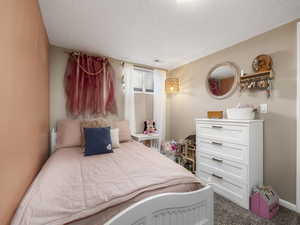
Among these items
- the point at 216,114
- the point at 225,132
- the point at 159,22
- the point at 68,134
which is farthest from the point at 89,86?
the point at 225,132

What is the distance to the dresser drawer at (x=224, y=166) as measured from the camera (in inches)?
63.3

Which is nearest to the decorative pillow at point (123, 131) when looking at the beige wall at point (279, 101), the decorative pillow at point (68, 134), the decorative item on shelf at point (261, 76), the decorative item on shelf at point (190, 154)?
the decorative pillow at point (68, 134)

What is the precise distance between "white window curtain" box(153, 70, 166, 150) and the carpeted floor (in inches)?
67.1

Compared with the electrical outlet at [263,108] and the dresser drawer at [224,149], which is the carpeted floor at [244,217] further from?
the electrical outlet at [263,108]

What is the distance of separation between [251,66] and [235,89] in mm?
363

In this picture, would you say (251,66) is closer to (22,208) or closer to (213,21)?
(213,21)

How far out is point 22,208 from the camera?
0.71 meters

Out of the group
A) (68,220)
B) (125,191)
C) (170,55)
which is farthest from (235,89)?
(68,220)

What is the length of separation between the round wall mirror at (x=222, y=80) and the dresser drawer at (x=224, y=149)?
80 cm

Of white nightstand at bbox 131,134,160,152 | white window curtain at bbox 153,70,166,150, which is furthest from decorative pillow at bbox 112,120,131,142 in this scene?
white window curtain at bbox 153,70,166,150

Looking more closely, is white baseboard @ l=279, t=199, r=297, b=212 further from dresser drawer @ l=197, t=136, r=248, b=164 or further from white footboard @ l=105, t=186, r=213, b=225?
white footboard @ l=105, t=186, r=213, b=225

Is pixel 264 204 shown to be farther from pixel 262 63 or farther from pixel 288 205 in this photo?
pixel 262 63

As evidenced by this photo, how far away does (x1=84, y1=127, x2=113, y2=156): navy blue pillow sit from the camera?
1652 mm

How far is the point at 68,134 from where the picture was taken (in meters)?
1.98
